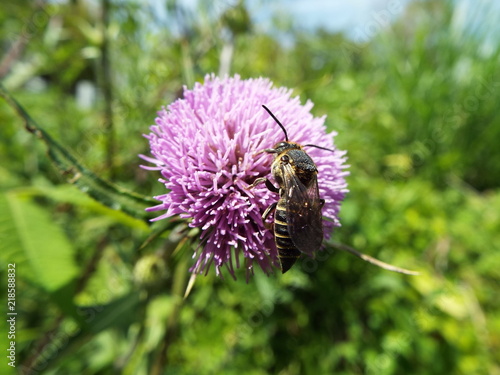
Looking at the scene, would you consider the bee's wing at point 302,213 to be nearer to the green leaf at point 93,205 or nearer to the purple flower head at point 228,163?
the purple flower head at point 228,163

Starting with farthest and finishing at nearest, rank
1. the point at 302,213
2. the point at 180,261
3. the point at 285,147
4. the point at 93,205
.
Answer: the point at 180,261, the point at 93,205, the point at 285,147, the point at 302,213

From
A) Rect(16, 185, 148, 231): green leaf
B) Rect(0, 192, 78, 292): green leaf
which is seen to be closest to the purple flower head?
Rect(16, 185, 148, 231): green leaf

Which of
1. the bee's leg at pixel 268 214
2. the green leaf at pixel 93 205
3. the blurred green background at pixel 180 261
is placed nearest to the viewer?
the bee's leg at pixel 268 214

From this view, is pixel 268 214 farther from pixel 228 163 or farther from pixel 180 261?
pixel 180 261

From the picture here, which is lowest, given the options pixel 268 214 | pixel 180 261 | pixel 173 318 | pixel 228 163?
pixel 173 318

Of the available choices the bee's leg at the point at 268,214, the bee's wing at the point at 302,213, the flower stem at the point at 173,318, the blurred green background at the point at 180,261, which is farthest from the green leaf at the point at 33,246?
the bee's wing at the point at 302,213

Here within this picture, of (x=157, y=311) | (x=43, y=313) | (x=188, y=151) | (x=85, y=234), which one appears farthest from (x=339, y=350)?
(x=43, y=313)

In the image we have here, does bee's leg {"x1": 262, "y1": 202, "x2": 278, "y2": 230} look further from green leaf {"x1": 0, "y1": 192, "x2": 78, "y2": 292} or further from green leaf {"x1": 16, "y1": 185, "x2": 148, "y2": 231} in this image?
green leaf {"x1": 0, "y1": 192, "x2": 78, "y2": 292}

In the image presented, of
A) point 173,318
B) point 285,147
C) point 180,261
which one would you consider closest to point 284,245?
point 285,147
